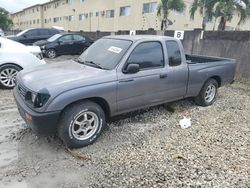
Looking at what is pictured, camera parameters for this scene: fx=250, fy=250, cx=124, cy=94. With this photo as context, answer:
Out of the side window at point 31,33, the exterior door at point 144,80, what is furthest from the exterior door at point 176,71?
the side window at point 31,33

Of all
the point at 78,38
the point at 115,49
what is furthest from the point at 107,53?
the point at 78,38

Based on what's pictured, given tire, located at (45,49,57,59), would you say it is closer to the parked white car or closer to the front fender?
the parked white car

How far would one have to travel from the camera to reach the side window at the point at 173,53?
478cm

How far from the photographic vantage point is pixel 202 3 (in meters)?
18.0

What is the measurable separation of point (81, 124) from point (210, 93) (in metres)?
3.45

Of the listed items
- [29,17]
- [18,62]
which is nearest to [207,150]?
[18,62]

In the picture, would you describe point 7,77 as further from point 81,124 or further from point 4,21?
point 4,21

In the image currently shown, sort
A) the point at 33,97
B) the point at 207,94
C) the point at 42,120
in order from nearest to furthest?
the point at 42,120
the point at 33,97
the point at 207,94

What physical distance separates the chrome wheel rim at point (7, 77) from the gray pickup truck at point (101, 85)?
255cm

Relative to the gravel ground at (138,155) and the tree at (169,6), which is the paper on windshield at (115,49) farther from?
the tree at (169,6)

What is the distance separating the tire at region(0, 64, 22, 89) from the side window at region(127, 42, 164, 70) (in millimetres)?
3875

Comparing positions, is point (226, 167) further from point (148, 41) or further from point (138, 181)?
point (148, 41)

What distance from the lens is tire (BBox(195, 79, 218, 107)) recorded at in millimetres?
5648

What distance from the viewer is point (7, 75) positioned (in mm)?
6594
